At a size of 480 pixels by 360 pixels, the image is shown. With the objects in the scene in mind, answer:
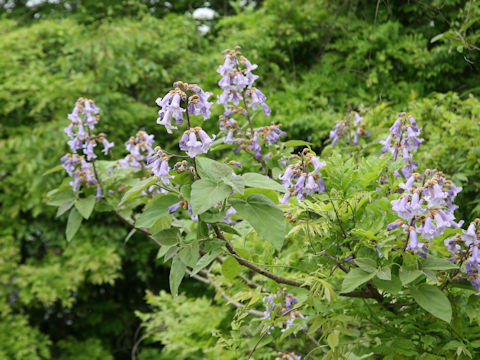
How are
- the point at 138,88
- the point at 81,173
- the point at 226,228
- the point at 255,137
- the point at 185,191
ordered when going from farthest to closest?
the point at 138,88 → the point at 81,173 → the point at 255,137 → the point at 226,228 → the point at 185,191

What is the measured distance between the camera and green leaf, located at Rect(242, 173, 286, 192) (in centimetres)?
119

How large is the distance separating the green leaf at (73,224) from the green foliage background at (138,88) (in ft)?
5.17

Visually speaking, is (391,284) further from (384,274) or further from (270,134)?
(270,134)

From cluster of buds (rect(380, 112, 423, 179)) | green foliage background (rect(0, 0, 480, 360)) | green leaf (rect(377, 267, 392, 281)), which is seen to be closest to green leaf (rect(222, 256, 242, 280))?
green leaf (rect(377, 267, 392, 281))

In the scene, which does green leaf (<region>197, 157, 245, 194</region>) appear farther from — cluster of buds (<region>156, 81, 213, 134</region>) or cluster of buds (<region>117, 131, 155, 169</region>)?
cluster of buds (<region>117, 131, 155, 169</region>)

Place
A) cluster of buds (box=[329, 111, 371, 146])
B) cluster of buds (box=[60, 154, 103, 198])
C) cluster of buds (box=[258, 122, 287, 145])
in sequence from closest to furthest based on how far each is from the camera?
cluster of buds (box=[258, 122, 287, 145])
cluster of buds (box=[60, 154, 103, 198])
cluster of buds (box=[329, 111, 371, 146])

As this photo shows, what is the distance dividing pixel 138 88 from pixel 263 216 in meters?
4.92

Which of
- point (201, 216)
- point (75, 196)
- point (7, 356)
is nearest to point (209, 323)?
point (75, 196)

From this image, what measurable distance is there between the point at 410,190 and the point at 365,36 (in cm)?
337

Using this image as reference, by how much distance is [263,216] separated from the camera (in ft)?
3.90

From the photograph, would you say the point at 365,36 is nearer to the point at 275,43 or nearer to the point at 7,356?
the point at 275,43

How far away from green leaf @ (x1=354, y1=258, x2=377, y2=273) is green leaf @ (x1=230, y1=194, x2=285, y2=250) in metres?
0.32

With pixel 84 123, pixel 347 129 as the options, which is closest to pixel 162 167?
pixel 84 123

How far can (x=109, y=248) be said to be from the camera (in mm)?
4938
